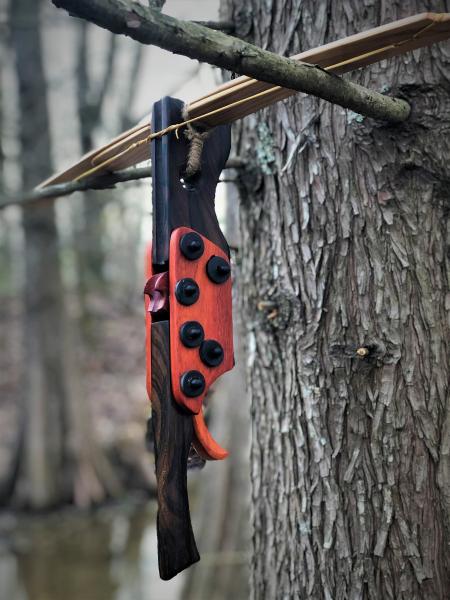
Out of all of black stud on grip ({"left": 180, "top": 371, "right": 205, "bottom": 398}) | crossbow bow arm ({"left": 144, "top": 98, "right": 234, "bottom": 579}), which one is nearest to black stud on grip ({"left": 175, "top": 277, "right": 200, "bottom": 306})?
crossbow bow arm ({"left": 144, "top": 98, "right": 234, "bottom": 579})

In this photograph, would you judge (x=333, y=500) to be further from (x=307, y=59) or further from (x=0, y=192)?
(x=0, y=192)

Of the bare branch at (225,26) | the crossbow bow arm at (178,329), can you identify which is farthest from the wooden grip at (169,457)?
the bare branch at (225,26)

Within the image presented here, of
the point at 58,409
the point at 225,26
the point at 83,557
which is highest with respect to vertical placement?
the point at 225,26

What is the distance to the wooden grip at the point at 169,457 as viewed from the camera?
4.24 feet

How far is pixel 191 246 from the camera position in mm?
1334

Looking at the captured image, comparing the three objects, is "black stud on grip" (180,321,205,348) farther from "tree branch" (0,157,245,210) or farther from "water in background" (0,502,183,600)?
"water in background" (0,502,183,600)

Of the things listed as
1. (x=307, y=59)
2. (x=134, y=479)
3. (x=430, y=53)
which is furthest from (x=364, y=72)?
(x=134, y=479)

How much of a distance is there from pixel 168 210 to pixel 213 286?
0.19m

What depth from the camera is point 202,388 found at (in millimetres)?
1326

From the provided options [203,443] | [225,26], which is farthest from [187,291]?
[225,26]

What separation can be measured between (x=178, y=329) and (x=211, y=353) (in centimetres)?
10

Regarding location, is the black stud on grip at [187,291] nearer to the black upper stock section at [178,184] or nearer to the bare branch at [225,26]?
the black upper stock section at [178,184]

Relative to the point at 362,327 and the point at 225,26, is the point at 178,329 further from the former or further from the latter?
the point at 225,26

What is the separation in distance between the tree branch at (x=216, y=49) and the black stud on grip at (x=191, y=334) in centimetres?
51
